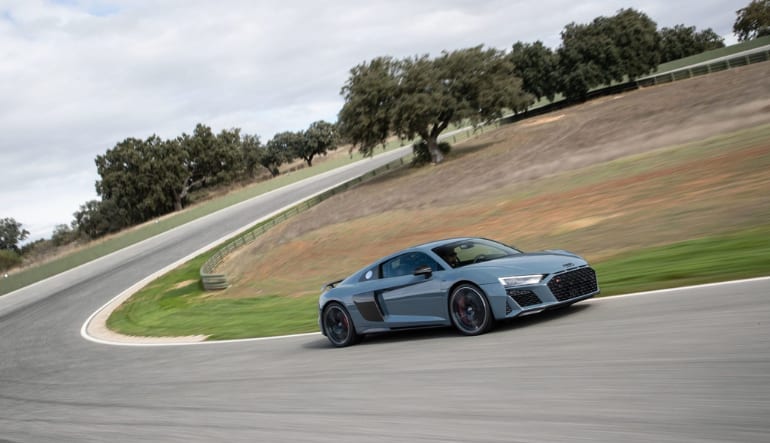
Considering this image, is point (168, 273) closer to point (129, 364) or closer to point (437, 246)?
point (129, 364)

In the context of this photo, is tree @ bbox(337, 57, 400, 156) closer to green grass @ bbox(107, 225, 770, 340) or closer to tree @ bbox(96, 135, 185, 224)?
green grass @ bbox(107, 225, 770, 340)

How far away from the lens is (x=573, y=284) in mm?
8945

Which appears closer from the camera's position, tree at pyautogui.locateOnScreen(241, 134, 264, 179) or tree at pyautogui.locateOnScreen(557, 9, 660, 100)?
tree at pyautogui.locateOnScreen(557, 9, 660, 100)

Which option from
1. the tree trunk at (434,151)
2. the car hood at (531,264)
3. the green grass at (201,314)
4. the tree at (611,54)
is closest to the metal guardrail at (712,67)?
the tree at (611,54)

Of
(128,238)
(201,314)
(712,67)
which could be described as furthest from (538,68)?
(201,314)

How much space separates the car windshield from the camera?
9.77 m

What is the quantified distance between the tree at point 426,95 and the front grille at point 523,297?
141 feet

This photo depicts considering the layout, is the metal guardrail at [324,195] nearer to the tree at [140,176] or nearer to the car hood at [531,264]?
the car hood at [531,264]

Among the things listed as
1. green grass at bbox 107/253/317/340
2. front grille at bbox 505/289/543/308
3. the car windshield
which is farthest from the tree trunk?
front grille at bbox 505/289/543/308

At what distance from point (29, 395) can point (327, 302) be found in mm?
5635

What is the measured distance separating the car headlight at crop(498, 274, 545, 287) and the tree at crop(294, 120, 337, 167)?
11686 cm

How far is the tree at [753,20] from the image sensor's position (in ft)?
358

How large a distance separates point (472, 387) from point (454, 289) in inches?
106

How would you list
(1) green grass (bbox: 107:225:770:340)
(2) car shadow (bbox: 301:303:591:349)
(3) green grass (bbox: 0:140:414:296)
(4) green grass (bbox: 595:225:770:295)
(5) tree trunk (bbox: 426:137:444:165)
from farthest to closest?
1. (5) tree trunk (bbox: 426:137:444:165)
2. (3) green grass (bbox: 0:140:414:296)
3. (1) green grass (bbox: 107:225:770:340)
4. (4) green grass (bbox: 595:225:770:295)
5. (2) car shadow (bbox: 301:303:591:349)
